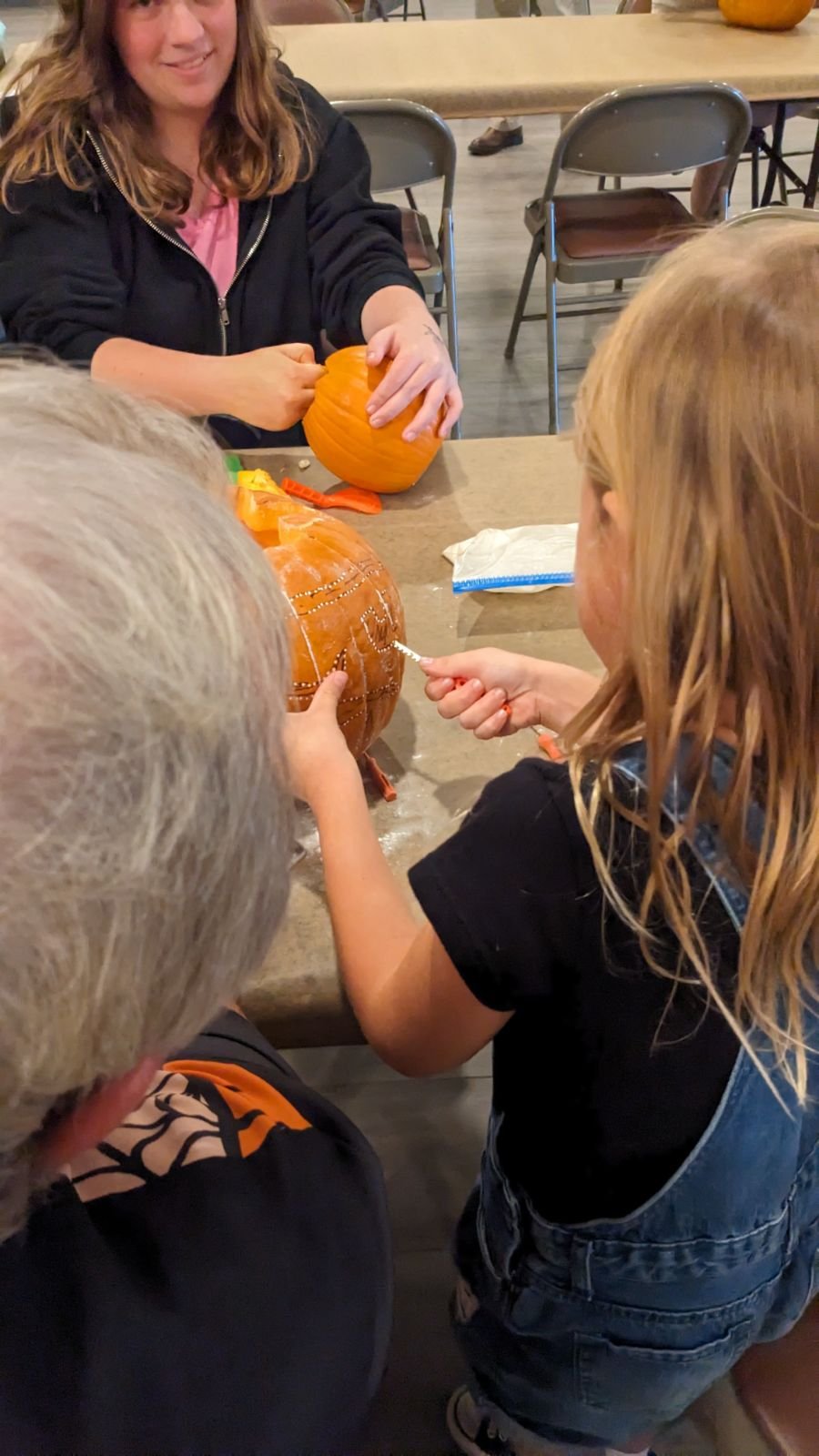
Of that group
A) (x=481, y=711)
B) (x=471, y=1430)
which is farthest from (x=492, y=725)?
(x=471, y=1430)

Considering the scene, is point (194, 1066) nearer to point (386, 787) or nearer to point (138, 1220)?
point (138, 1220)

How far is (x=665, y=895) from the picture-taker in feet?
1.83

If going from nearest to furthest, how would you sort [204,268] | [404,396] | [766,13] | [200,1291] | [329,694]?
[200,1291], [329,694], [404,396], [204,268], [766,13]

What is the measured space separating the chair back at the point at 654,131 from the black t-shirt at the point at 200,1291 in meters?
2.38

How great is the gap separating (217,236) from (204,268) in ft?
0.21

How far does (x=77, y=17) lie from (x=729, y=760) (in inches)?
51.4

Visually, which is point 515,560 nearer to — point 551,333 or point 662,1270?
point 662,1270

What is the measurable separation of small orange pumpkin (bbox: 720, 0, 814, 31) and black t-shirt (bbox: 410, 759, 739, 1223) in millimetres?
2999

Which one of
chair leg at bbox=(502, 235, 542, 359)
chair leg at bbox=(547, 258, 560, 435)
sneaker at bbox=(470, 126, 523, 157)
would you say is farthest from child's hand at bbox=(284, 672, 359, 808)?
sneaker at bbox=(470, 126, 523, 157)

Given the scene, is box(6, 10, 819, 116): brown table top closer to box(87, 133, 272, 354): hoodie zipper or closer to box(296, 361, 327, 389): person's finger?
box(87, 133, 272, 354): hoodie zipper

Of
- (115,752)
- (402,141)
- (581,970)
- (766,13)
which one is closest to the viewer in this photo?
(115,752)

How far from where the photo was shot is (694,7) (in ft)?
9.86

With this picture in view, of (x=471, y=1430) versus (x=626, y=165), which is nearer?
(x=471, y=1430)

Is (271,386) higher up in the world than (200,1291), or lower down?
higher up
